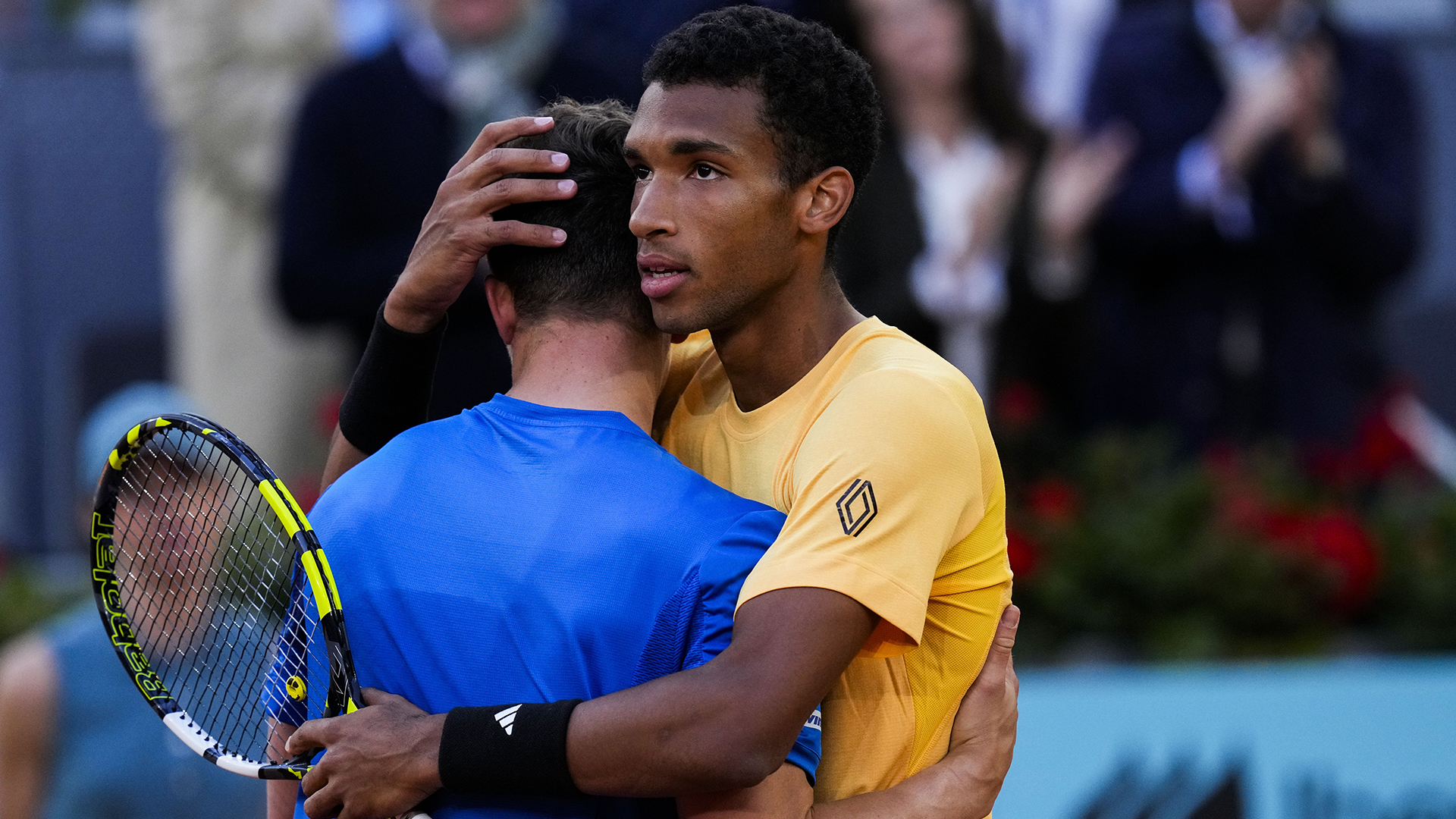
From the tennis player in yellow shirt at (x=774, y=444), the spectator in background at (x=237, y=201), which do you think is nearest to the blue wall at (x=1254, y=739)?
the tennis player in yellow shirt at (x=774, y=444)

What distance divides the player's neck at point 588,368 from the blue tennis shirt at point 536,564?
3 cm

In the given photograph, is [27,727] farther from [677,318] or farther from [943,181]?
[943,181]

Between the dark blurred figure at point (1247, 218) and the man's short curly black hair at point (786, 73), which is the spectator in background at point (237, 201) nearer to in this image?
the dark blurred figure at point (1247, 218)

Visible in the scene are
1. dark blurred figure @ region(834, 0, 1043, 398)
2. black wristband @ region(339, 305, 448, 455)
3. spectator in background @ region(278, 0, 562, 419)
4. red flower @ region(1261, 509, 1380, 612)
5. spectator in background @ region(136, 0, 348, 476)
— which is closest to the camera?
black wristband @ region(339, 305, 448, 455)

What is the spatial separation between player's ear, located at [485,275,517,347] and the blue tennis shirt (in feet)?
0.51

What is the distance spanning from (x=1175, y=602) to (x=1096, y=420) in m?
1.54

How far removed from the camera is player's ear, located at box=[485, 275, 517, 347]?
2215 millimetres

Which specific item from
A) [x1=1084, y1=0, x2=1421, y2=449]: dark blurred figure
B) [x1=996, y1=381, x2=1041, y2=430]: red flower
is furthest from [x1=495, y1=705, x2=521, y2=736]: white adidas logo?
[x1=1084, y1=0, x2=1421, y2=449]: dark blurred figure

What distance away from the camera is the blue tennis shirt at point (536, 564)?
1951 mm

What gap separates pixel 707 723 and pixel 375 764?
1.39ft

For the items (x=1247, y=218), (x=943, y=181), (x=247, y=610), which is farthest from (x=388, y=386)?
(x=1247, y=218)

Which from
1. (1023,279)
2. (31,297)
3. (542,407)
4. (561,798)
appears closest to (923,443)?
(542,407)

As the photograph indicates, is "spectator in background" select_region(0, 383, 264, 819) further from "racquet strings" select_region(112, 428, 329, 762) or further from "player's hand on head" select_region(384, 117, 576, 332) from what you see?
"player's hand on head" select_region(384, 117, 576, 332)

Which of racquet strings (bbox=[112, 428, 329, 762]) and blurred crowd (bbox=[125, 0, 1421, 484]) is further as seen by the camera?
blurred crowd (bbox=[125, 0, 1421, 484])
